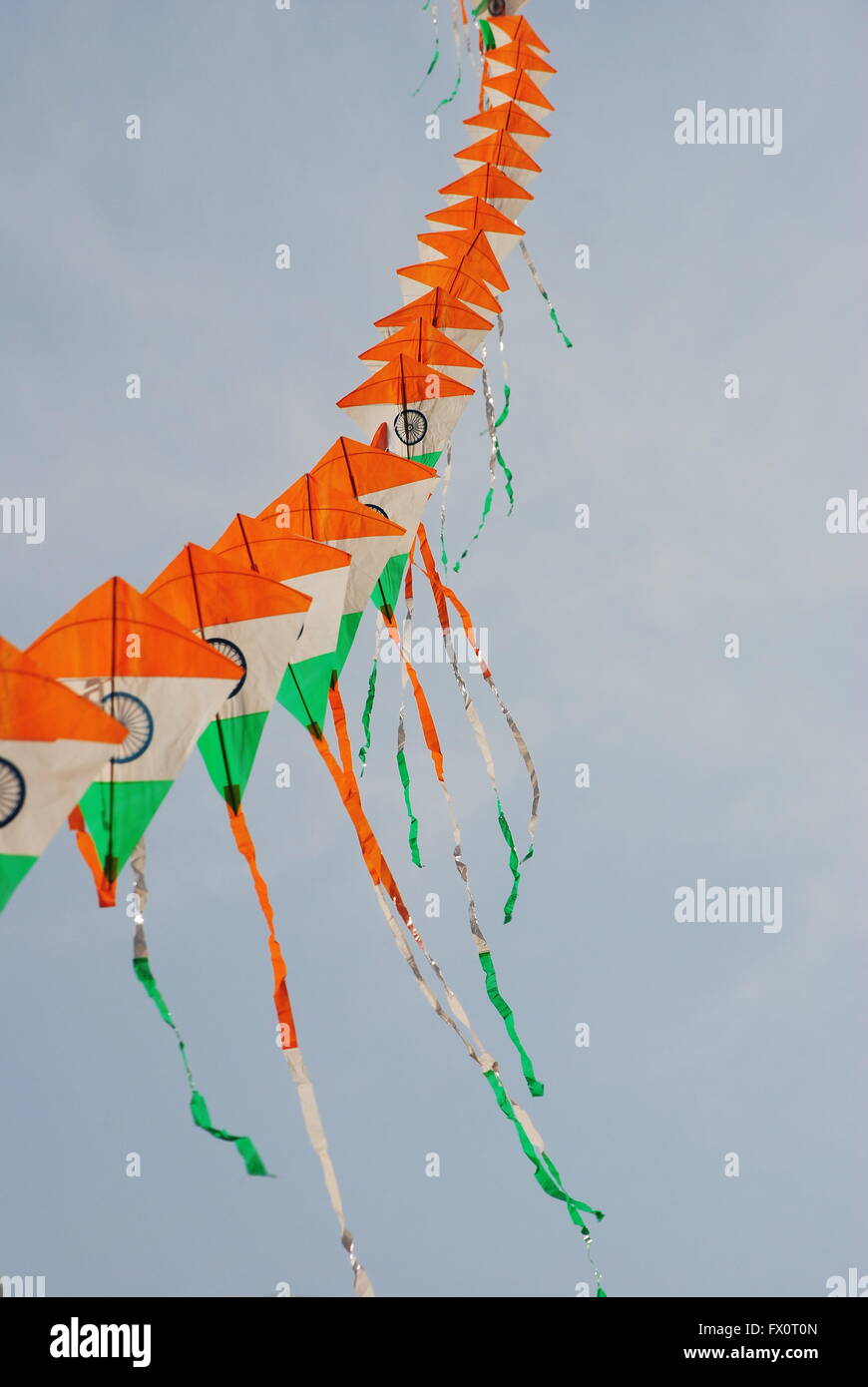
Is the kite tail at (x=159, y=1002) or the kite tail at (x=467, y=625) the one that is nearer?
the kite tail at (x=159, y=1002)

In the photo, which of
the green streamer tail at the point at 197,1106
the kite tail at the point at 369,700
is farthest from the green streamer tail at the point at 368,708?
the green streamer tail at the point at 197,1106

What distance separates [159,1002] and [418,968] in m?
1.68

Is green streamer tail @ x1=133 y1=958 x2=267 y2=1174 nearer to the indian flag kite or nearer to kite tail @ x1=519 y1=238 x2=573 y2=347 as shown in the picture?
the indian flag kite

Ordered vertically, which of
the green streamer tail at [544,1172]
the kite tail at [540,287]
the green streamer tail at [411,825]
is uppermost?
the kite tail at [540,287]

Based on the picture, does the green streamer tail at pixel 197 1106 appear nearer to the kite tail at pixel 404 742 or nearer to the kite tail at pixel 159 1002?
the kite tail at pixel 159 1002

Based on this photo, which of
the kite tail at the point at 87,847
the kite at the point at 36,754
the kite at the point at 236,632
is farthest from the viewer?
the kite at the point at 236,632

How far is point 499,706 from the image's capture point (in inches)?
368

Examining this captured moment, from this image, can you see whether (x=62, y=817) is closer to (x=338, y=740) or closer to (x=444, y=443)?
(x=338, y=740)

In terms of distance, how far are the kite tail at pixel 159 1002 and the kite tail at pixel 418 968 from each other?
1.50m

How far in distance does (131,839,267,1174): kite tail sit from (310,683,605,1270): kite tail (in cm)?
150

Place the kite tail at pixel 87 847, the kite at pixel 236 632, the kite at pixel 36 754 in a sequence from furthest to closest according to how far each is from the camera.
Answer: the kite at pixel 236 632, the kite tail at pixel 87 847, the kite at pixel 36 754

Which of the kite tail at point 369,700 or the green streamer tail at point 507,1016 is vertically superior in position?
the kite tail at point 369,700

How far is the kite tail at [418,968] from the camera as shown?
22.6ft

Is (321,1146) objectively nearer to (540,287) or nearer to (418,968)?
(418,968)
